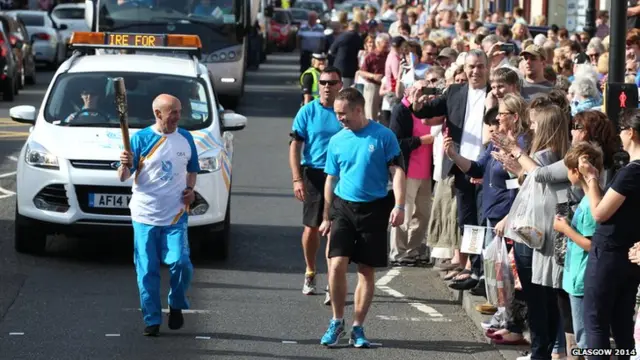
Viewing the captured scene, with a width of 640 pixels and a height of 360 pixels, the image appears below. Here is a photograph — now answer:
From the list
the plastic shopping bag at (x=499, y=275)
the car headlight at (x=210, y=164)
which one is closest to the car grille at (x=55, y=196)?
the car headlight at (x=210, y=164)

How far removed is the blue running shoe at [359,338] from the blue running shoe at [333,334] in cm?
9

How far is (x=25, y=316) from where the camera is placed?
33.8 ft

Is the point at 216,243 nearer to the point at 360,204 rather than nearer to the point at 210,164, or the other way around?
the point at 210,164

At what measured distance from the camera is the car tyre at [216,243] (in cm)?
1266

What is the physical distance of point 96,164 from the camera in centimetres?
1244

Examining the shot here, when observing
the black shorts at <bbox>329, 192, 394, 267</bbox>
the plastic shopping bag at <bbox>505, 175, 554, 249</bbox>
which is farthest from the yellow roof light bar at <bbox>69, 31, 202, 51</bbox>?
the plastic shopping bag at <bbox>505, 175, 554, 249</bbox>

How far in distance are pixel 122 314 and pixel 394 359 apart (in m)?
2.24

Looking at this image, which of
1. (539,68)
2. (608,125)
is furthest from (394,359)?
(539,68)

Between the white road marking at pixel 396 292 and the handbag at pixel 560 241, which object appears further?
the white road marking at pixel 396 292

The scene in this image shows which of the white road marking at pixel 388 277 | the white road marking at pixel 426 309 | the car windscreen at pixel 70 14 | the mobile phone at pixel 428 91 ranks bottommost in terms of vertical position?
the white road marking at pixel 388 277

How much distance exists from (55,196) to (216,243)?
145 cm

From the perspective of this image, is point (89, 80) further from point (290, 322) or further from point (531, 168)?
point (531, 168)

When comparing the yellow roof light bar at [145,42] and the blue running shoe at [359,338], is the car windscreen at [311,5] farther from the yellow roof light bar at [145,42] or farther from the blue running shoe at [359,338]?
the blue running shoe at [359,338]

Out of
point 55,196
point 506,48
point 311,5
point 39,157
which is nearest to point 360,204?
point 55,196
